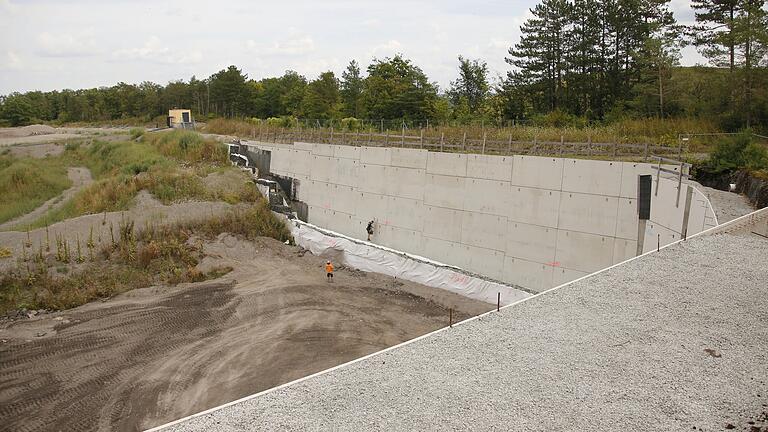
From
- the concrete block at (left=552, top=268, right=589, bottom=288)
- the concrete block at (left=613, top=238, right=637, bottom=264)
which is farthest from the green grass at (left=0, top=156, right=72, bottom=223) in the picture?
the concrete block at (left=613, top=238, right=637, bottom=264)

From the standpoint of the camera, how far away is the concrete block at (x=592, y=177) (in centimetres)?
1675

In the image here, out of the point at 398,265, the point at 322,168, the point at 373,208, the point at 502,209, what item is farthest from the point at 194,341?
the point at 322,168

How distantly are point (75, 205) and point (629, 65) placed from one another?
3510cm

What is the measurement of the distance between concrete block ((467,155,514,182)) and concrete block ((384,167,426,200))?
2758mm

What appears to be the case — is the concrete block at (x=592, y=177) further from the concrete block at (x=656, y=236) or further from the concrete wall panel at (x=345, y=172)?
the concrete wall panel at (x=345, y=172)

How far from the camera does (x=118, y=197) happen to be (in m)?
28.8

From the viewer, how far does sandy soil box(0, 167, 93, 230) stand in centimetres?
3023

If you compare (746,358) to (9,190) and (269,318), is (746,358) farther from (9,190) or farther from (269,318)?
(9,190)

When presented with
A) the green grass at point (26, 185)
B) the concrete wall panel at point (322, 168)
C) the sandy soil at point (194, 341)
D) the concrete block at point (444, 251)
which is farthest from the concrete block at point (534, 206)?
the green grass at point (26, 185)

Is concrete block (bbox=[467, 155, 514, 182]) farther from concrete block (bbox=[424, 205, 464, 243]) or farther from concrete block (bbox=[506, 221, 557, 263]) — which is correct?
concrete block (bbox=[506, 221, 557, 263])

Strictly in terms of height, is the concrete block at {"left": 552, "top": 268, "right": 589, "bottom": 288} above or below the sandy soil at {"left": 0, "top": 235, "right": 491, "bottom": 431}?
above

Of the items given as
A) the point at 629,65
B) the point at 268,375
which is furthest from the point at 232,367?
the point at 629,65

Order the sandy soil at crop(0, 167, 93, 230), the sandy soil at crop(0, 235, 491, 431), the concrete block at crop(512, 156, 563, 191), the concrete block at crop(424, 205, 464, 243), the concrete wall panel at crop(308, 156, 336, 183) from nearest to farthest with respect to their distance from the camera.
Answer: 1. the sandy soil at crop(0, 235, 491, 431)
2. the concrete block at crop(512, 156, 563, 191)
3. the concrete block at crop(424, 205, 464, 243)
4. the concrete wall panel at crop(308, 156, 336, 183)
5. the sandy soil at crop(0, 167, 93, 230)

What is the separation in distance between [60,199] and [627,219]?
107ft
